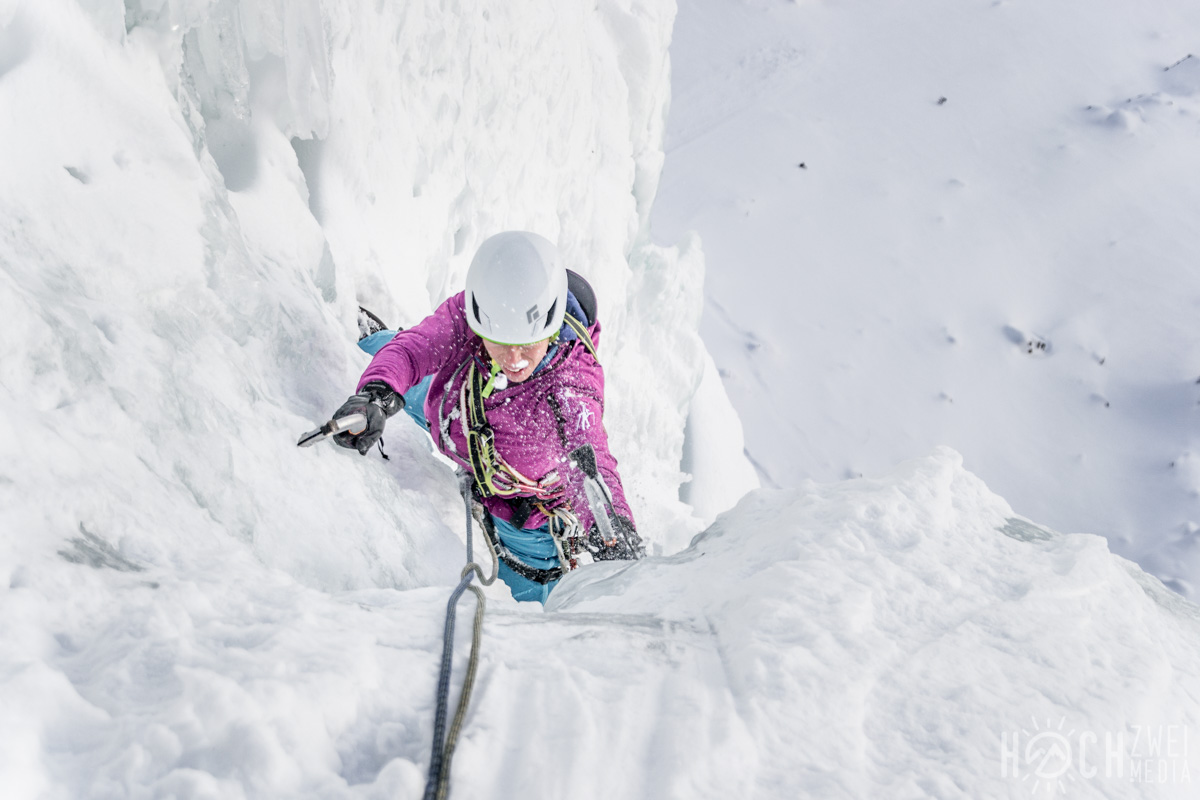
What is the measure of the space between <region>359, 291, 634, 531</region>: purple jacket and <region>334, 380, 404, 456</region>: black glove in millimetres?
46

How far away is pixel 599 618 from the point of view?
1.47 metres

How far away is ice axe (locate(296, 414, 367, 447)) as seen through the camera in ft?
6.21

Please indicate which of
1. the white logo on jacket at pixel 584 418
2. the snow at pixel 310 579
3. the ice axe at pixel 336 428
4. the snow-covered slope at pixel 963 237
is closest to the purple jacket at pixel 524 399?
the white logo on jacket at pixel 584 418

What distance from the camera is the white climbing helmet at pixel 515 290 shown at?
6.77 feet

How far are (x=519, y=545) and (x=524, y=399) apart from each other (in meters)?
0.82

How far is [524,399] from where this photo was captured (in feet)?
7.65

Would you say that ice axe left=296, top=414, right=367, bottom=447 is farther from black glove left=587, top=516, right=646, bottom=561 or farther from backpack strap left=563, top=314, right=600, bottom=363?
black glove left=587, top=516, right=646, bottom=561

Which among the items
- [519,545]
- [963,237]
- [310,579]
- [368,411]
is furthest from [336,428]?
[963,237]

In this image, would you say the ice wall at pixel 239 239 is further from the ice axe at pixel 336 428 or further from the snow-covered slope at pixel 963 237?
the snow-covered slope at pixel 963 237

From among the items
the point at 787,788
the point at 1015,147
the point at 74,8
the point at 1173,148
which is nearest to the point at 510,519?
the point at 787,788

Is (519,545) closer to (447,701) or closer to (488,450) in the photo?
(488,450)

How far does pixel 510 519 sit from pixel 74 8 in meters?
2.05

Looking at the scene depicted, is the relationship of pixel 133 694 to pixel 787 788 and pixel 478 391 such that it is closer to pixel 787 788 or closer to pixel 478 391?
pixel 787 788

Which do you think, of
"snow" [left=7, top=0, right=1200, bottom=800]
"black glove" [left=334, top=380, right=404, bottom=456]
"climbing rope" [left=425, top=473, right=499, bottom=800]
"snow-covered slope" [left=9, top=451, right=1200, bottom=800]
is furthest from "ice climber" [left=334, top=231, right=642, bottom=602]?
"climbing rope" [left=425, top=473, right=499, bottom=800]
